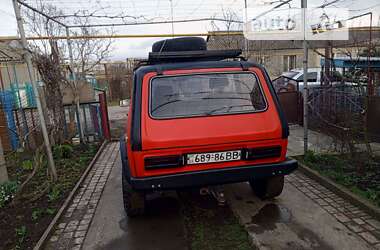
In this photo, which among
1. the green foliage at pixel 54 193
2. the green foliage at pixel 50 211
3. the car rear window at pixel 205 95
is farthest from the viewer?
the green foliage at pixel 54 193

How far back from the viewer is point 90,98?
7387mm

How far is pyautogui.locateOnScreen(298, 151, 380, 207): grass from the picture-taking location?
3722 millimetres

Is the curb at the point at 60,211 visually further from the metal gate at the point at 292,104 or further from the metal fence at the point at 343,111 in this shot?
the metal gate at the point at 292,104

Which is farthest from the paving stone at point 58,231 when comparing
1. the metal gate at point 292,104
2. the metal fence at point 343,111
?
the metal gate at point 292,104

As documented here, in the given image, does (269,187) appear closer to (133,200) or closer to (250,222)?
(250,222)

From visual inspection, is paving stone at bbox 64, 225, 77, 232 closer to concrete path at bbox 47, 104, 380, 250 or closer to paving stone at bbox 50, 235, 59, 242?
concrete path at bbox 47, 104, 380, 250

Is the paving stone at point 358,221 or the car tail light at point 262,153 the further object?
the paving stone at point 358,221

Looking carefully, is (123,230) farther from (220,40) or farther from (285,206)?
(220,40)

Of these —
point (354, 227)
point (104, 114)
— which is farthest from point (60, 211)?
point (104, 114)

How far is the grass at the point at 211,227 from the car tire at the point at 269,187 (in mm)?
563

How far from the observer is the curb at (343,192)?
10.7 feet

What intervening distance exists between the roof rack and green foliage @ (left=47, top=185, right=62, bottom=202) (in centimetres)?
243

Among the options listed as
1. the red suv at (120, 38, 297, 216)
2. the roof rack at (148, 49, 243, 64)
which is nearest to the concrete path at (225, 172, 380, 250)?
the red suv at (120, 38, 297, 216)

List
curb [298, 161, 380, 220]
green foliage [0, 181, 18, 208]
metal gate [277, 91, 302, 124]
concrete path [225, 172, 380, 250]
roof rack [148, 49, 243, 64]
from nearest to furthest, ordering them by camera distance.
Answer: concrete path [225, 172, 380, 250], curb [298, 161, 380, 220], roof rack [148, 49, 243, 64], green foliage [0, 181, 18, 208], metal gate [277, 91, 302, 124]
